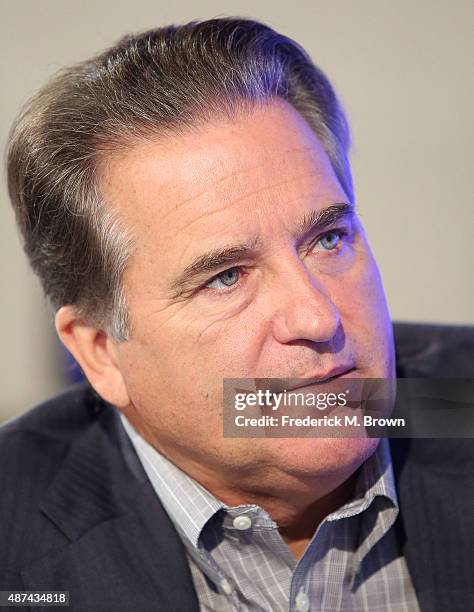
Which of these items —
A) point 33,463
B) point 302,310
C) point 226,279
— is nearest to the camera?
point 302,310

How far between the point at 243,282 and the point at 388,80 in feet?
2.09

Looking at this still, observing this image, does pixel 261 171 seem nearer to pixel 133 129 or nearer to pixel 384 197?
pixel 133 129

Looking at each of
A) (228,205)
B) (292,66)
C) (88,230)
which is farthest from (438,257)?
(88,230)

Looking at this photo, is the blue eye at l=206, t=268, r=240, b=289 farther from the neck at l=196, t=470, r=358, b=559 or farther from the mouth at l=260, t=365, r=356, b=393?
the neck at l=196, t=470, r=358, b=559

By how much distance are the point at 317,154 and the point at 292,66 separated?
0.75ft

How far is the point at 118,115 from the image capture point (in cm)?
125

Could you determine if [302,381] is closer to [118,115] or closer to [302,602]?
[302,602]

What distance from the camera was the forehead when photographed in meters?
1.16

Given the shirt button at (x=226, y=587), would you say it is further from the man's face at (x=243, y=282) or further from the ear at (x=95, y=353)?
the ear at (x=95, y=353)

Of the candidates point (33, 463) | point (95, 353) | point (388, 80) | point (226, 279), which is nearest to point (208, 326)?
point (226, 279)

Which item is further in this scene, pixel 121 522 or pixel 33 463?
pixel 33 463

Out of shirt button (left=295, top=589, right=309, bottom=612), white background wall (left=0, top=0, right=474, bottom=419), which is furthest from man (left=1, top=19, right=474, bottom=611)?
white background wall (left=0, top=0, right=474, bottom=419)

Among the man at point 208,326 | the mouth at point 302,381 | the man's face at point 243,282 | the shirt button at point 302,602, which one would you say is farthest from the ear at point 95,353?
the shirt button at point 302,602

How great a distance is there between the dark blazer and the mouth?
319 millimetres
